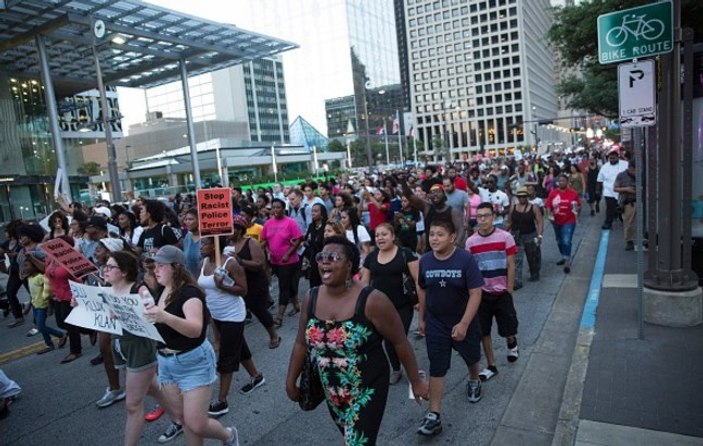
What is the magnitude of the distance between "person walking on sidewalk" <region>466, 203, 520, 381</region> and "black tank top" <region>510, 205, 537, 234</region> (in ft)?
11.4

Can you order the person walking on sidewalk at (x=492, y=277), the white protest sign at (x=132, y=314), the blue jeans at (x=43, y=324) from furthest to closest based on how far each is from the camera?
1. the blue jeans at (x=43, y=324)
2. the person walking on sidewalk at (x=492, y=277)
3. the white protest sign at (x=132, y=314)

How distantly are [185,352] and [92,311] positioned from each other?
1098mm

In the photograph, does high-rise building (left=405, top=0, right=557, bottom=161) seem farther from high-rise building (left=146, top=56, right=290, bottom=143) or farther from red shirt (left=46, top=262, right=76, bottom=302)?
red shirt (left=46, top=262, right=76, bottom=302)

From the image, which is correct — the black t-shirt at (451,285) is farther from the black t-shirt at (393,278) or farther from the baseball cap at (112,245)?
the baseball cap at (112,245)

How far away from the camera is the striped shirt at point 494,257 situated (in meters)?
5.09

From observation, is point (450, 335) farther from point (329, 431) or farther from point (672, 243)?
point (672, 243)

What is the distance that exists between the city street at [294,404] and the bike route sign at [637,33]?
323 cm

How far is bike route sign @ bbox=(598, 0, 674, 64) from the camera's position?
5.19 meters

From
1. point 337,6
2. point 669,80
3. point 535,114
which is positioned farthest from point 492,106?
point 669,80

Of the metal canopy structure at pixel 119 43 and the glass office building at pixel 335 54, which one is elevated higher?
the glass office building at pixel 335 54

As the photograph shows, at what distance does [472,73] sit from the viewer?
121 meters

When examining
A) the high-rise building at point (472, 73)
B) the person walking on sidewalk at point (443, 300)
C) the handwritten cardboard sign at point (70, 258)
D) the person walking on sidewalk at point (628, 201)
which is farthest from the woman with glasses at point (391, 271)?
the high-rise building at point (472, 73)

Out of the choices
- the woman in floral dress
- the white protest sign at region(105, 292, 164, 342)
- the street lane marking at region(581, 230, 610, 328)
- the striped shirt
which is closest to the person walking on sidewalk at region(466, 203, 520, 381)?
the striped shirt

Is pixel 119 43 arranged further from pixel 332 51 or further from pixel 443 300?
pixel 332 51
